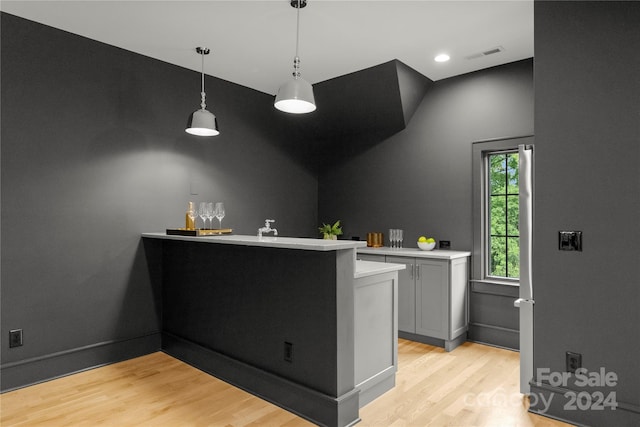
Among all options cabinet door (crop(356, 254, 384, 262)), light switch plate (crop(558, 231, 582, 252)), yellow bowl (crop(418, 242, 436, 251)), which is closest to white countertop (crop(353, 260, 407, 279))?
light switch plate (crop(558, 231, 582, 252))

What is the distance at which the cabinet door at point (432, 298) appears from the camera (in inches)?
149

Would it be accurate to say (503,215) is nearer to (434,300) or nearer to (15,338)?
(434,300)

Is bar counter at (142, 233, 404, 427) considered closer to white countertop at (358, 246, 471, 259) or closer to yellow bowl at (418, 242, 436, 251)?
white countertop at (358, 246, 471, 259)

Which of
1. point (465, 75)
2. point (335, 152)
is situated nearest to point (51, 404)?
point (335, 152)

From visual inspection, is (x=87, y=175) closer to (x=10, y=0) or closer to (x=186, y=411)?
(x=10, y=0)

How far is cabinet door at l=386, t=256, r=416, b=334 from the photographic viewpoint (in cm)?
400

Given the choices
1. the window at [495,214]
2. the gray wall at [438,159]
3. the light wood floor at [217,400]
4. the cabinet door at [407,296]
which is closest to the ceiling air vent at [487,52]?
the gray wall at [438,159]

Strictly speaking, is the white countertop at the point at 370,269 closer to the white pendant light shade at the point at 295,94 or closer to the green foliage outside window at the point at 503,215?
the white pendant light shade at the point at 295,94

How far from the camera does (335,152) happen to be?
5.32 metres

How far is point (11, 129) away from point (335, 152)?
342 cm

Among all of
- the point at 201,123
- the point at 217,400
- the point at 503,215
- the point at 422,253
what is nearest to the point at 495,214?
the point at 503,215

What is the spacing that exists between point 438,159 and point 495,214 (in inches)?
32.2

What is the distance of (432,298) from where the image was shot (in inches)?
152

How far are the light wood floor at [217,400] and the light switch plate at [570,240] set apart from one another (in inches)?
41.2
